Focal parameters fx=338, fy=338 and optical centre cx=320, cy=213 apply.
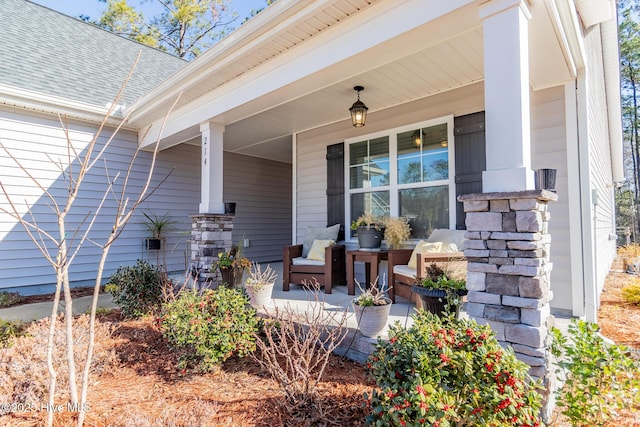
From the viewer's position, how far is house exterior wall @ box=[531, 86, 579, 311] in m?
3.39

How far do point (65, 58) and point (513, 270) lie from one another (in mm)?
7979

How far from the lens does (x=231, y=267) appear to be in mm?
4387

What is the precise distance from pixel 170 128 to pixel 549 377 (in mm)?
5730

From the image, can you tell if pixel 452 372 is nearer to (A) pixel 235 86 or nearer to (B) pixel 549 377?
(B) pixel 549 377

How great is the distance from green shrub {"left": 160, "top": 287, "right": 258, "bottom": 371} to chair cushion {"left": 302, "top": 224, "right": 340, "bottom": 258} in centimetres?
221

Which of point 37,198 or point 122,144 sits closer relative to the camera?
point 37,198

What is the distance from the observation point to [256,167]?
324 inches

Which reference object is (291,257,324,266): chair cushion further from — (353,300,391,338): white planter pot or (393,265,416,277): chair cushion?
(353,300,391,338): white planter pot

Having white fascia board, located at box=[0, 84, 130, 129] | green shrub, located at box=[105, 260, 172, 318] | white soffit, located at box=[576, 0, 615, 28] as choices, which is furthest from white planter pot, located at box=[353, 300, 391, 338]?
white fascia board, located at box=[0, 84, 130, 129]

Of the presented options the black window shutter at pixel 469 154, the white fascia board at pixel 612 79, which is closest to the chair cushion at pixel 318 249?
the black window shutter at pixel 469 154

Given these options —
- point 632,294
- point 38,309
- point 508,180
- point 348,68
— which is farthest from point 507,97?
point 38,309

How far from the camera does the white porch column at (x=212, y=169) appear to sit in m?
4.79

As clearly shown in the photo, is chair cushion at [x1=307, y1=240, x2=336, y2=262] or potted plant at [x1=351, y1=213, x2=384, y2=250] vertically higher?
potted plant at [x1=351, y1=213, x2=384, y2=250]

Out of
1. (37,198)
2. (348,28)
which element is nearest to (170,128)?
(37,198)
